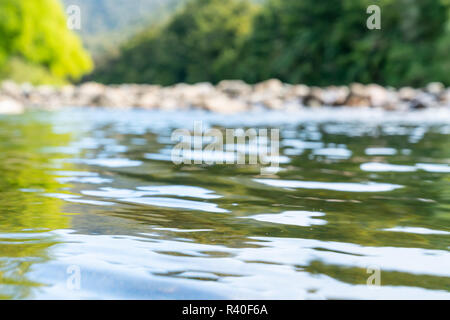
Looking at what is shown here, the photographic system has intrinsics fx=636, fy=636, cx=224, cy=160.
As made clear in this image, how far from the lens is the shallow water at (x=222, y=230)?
1976mm

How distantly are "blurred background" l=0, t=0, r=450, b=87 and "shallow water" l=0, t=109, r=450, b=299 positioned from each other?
9.65 m

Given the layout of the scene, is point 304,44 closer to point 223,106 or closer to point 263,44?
point 263,44

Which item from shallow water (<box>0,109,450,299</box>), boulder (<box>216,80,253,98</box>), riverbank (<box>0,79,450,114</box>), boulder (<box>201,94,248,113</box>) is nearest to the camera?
shallow water (<box>0,109,450,299</box>)

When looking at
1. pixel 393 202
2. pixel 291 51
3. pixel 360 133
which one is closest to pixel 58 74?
pixel 291 51

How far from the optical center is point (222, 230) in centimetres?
275

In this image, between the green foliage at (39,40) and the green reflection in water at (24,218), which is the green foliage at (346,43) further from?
the green reflection in water at (24,218)

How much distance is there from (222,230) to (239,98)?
20.2 metres

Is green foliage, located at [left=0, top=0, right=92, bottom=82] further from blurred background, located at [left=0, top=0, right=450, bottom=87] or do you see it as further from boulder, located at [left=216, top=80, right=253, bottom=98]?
boulder, located at [left=216, top=80, right=253, bottom=98]

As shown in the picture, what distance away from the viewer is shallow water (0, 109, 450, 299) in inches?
77.8

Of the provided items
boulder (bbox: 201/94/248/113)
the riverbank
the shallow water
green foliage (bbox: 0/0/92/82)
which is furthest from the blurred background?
the shallow water

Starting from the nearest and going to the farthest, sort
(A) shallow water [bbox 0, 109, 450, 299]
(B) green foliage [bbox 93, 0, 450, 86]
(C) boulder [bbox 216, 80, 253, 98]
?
1. (A) shallow water [bbox 0, 109, 450, 299]
2. (C) boulder [bbox 216, 80, 253, 98]
3. (B) green foliage [bbox 93, 0, 450, 86]

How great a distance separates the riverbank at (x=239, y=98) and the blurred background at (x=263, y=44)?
3639 mm

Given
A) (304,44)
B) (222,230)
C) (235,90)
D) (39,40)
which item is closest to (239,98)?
(235,90)

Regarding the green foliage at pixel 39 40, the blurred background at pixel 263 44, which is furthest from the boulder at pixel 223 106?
the green foliage at pixel 39 40
